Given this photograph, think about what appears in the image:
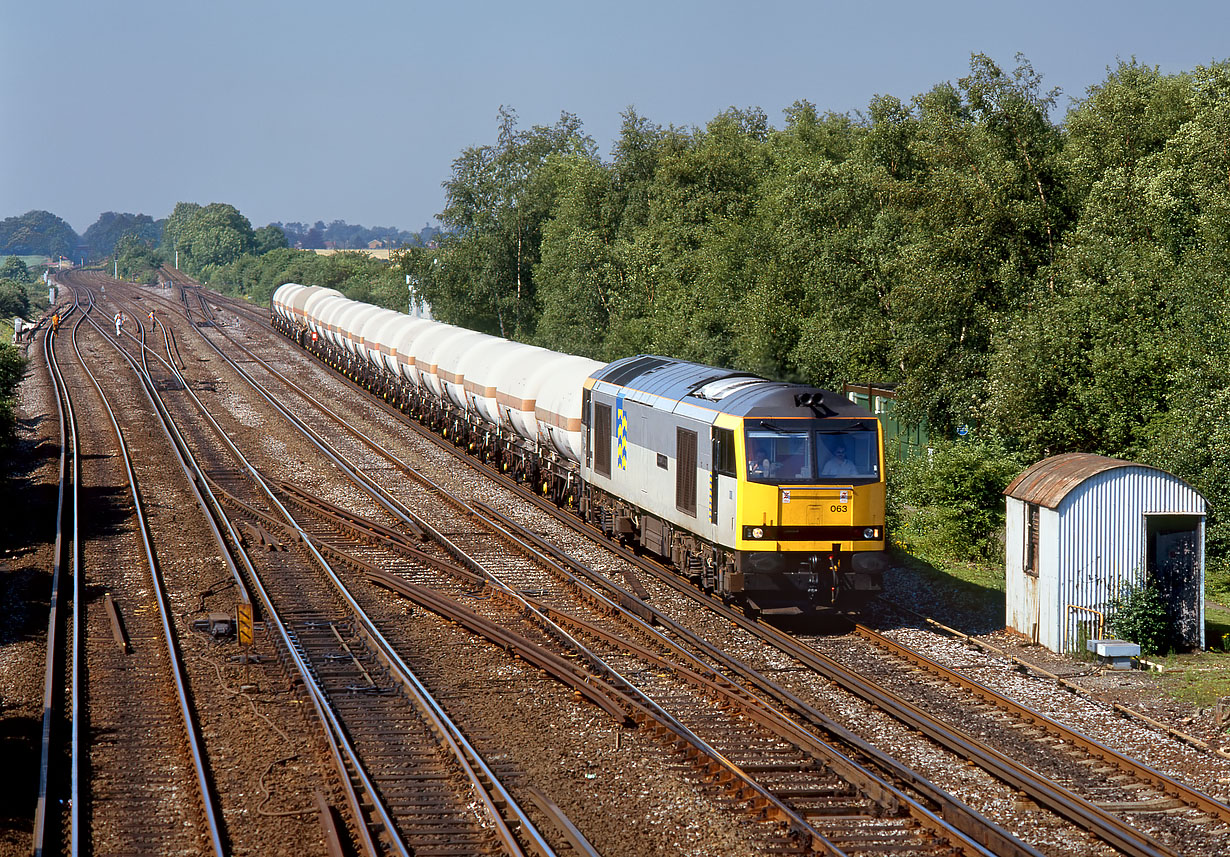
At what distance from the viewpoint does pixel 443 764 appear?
1298 cm

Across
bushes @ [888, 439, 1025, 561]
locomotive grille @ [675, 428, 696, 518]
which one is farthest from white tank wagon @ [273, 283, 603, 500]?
bushes @ [888, 439, 1025, 561]

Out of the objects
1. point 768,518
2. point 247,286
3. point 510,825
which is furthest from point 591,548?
point 247,286

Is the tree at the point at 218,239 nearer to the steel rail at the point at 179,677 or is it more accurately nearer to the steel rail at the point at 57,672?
the steel rail at the point at 57,672

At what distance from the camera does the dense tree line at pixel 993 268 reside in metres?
26.0

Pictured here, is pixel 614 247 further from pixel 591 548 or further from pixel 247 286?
pixel 247 286

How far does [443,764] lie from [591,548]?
459 inches

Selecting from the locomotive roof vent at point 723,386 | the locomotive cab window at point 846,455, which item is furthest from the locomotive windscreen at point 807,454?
the locomotive roof vent at point 723,386

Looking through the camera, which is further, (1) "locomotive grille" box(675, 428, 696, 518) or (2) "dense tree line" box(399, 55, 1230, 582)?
(2) "dense tree line" box(399, 55, 1230, 582)

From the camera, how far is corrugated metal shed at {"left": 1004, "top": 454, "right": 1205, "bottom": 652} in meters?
17.4

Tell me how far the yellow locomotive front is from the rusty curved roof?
215cm

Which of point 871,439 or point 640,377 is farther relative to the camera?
point 640,377

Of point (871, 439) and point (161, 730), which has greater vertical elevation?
point (871, 439)

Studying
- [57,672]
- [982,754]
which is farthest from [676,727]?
[57,672]

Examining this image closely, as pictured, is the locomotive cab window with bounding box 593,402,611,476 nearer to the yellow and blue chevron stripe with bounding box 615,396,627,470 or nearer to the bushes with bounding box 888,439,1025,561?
the yellow and blue chevron stripe with bounding box 615,396,627,470
